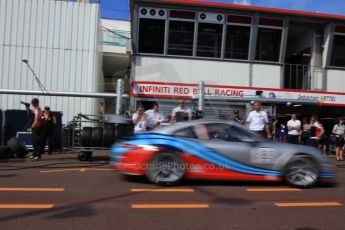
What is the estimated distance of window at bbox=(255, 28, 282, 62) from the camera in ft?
62.9

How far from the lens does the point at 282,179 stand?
8.44 metres

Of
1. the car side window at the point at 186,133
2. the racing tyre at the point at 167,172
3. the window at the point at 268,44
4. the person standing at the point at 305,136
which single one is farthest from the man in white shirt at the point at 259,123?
the window at the point at 268,44


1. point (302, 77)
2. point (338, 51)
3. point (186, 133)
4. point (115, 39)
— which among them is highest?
point (115, 39)

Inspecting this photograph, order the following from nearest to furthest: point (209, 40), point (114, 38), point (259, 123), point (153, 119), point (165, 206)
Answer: point (165, 206) < point (259, 123) < point (153, 119) < point (209, 40) < point (114, 38)

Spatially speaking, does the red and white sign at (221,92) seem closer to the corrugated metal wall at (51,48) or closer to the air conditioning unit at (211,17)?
the air conditioning unit at (211,17)

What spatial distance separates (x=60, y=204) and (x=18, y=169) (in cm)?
449

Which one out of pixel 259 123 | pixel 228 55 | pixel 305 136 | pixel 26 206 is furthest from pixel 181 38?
pixel 26 206

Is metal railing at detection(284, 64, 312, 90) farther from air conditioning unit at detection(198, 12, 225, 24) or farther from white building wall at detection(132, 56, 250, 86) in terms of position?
air conditioning unit at detection(198, 12, 225, 24)

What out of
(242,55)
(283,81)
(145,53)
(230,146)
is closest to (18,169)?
(230,146)

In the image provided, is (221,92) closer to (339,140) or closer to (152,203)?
(339,140)

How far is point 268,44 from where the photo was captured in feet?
63.6

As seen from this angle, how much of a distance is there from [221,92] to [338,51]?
6500 millimetres

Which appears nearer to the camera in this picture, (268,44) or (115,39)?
(268,44)

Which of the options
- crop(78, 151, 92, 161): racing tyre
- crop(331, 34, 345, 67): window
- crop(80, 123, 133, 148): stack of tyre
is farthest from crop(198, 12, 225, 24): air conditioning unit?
crop(78, 151, 92, 161): racing tyre
